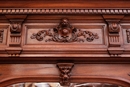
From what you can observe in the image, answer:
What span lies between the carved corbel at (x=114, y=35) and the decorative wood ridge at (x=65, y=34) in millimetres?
106

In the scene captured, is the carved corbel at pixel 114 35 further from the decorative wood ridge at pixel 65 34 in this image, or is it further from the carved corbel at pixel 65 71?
the carved corbel at pixel 65 71

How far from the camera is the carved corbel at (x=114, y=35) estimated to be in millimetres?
1421

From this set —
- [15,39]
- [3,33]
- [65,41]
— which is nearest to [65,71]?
[65,41]

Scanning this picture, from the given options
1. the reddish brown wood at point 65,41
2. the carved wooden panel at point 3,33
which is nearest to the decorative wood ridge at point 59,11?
the reddish brown wood at point 65,41

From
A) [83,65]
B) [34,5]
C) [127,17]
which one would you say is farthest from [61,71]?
[127,17]

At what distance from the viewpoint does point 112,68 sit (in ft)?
4.88

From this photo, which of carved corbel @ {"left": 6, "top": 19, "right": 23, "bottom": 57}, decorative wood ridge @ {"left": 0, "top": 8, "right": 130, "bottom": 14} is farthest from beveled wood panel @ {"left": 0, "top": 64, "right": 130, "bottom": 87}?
decorative wood ridge @ {"left": 0, "top": 8, "right": 130, "bottom": 14}

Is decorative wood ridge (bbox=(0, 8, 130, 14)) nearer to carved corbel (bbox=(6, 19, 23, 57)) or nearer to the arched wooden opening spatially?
carved corbel (bbox=(6, 19, 23, 57))

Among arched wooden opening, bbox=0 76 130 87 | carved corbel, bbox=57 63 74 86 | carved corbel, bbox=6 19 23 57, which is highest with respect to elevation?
carved corbel, bbox=6 19 23 57

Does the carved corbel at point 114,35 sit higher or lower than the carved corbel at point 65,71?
higher

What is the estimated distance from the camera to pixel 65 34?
150 cm

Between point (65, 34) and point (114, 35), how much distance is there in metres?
0.34

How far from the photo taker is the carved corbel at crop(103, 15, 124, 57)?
1.42 metres

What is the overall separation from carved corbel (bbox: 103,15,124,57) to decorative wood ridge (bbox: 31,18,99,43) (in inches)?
4.2
